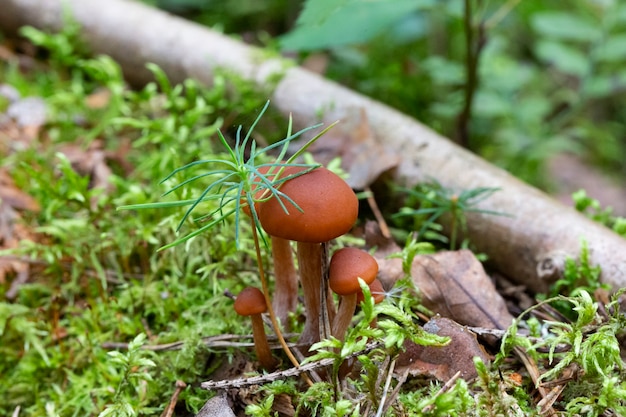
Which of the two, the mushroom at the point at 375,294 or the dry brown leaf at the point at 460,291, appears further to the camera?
the dry brown leaf at the point at 460,291

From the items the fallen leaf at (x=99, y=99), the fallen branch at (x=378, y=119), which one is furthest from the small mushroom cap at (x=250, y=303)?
the fallen leaf at (x=99, y=99)

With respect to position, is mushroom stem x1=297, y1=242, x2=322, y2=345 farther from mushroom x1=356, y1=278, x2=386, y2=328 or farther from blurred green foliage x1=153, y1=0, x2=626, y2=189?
blurred green foliage x1=153, y1=0, x2=626, y2=189

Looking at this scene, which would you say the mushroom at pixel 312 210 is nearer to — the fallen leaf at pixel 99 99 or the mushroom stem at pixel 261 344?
the mushroom stem at pixel 261 344

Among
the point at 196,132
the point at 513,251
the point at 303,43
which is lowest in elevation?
the point at 513,251

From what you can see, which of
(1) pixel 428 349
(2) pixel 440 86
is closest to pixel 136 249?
(1) pixel 428 349

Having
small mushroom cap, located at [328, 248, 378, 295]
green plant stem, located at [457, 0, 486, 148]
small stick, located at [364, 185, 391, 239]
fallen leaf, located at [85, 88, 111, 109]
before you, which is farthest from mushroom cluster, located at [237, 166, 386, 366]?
fallen leaf, located at [85, 88, 111, 109]

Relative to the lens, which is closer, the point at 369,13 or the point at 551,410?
the point at 551,410

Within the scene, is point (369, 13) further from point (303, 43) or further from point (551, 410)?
point (551, 410)
